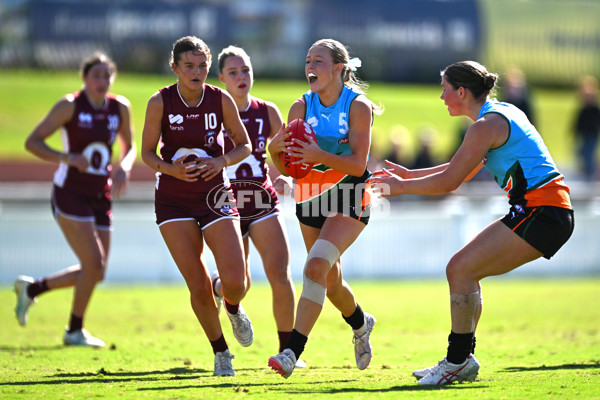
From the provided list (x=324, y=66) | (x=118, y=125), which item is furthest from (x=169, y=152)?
(x=118, y=125)

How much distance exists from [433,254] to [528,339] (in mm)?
6509

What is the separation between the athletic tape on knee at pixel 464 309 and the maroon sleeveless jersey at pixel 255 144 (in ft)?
7.51

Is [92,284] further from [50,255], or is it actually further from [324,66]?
[50,255]

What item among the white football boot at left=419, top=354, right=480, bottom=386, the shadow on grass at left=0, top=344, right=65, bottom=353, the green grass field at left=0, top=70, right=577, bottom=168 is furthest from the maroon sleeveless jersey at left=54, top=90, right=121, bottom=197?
the green grass field at left=0, top=70, right=577, bottom=168

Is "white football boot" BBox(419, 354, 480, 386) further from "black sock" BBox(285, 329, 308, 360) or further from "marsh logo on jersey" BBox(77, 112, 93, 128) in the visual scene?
"marsh logo on jersey" BBox(77, 112, 93, 128)

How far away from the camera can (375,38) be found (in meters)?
28.8

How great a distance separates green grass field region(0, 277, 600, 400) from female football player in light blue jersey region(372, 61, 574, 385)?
0.45 m

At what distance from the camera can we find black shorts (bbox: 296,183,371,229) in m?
6.02

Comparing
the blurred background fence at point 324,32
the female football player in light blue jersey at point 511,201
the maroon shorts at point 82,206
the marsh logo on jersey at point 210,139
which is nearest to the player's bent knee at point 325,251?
the female football player in light blue jersey at point 511,201

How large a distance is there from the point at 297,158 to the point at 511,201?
5.12ft

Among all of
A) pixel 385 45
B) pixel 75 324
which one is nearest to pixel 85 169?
pixel 75 324

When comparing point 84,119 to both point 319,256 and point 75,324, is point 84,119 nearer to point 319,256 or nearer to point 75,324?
point 75,324

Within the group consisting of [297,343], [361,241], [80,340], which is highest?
[297,343]

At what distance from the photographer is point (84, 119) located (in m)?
8.48
